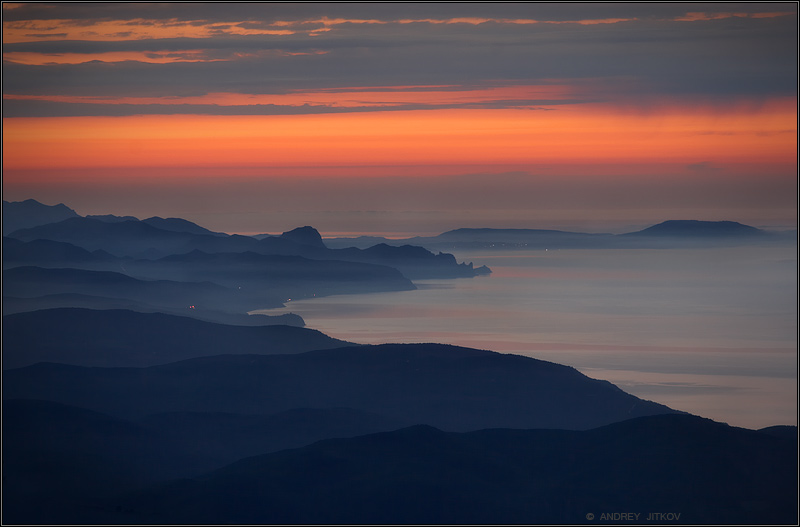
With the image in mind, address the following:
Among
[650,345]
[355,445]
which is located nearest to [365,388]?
[355,445]

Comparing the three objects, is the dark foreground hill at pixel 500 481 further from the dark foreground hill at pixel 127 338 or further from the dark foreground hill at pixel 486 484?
the dark foreground hill at pixel 127 338

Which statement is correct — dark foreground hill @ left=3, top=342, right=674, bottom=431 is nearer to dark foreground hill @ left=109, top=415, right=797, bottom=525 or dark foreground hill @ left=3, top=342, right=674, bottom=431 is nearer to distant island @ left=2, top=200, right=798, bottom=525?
distant island @ left=2, top=200, right=798, bottom=525

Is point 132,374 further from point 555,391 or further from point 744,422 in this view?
point 744,422

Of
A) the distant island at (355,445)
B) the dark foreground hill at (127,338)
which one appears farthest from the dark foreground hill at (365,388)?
the dark foreground hill at (127,338)

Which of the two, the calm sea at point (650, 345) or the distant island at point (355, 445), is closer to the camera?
the distant island at point (355, 445)

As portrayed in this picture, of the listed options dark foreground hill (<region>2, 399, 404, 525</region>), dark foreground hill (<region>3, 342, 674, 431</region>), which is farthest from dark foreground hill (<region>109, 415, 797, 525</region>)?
dark foreground hill (<region>3, 342, 674, 431</region>)

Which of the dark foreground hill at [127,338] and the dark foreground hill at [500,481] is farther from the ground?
the dark foreground hill at [127,338]
